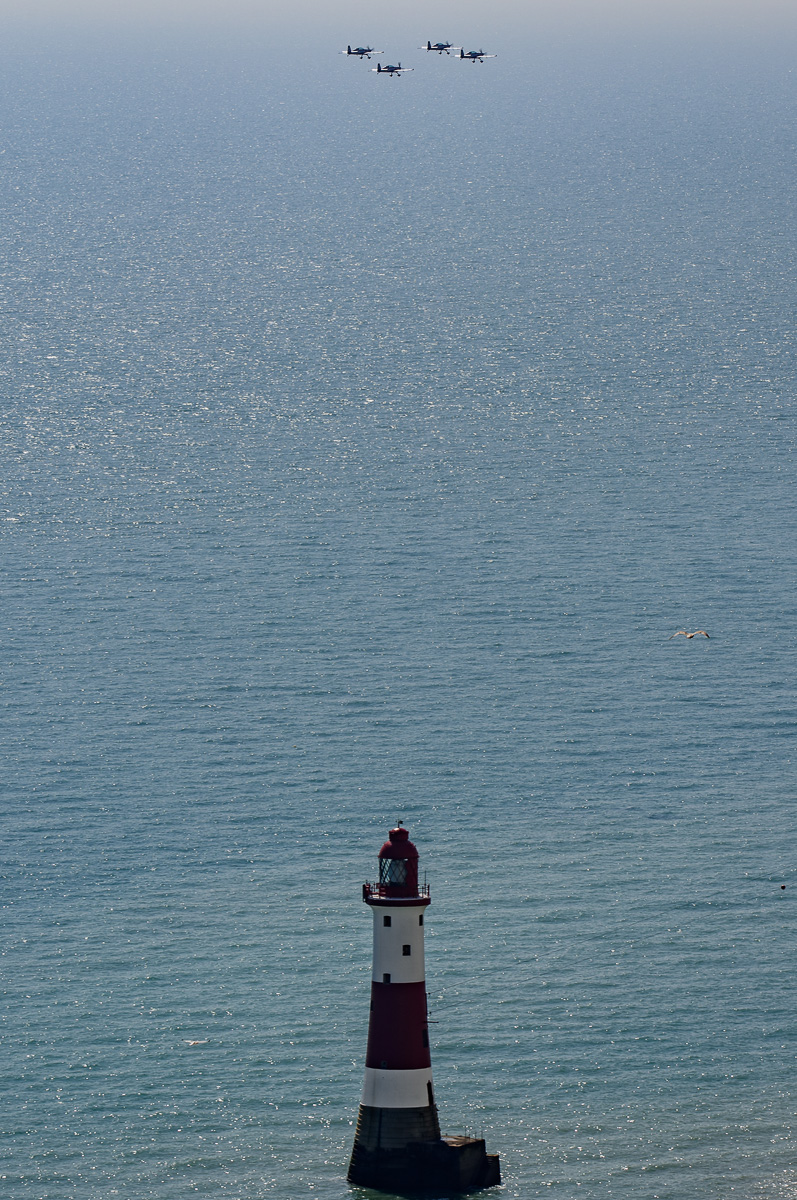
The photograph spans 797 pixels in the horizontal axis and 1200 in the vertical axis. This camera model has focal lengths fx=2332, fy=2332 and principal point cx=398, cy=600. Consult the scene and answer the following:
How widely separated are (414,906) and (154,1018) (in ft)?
64.1

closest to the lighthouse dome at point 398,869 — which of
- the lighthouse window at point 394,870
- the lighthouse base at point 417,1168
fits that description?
the lighthouse window at point 394,870

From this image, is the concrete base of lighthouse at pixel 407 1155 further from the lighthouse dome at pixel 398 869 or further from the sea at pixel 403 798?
the lighthouse dome at pixel 398 869

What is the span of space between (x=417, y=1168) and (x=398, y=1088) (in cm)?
253

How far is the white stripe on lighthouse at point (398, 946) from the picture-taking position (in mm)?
60844

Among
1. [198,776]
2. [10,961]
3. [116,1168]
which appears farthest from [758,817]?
[116,1168]

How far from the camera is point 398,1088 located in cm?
6134

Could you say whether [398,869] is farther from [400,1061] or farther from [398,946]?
[400,1061]

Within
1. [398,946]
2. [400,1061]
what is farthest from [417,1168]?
[398,946]

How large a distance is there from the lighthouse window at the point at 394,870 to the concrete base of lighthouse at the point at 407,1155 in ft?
20.2

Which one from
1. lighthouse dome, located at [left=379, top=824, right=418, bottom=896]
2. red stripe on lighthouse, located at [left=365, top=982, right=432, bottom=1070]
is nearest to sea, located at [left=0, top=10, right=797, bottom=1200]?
red stripe on lighthouse, located at [left=365, top=982, right=432, bottom=1070]

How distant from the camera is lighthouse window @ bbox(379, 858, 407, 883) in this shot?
6109 centimetres

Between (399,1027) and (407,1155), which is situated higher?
(399,1027)

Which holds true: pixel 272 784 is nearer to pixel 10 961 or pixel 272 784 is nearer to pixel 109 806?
→ pixel 109 806

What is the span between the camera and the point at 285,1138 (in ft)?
224
